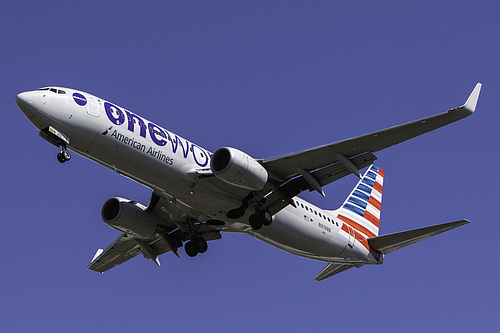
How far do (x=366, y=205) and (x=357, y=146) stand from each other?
1245 centimetres

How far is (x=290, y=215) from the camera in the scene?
101ft

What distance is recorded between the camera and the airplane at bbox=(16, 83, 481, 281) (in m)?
25.8

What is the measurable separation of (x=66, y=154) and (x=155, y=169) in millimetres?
3412

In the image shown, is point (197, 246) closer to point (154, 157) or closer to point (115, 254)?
point (115, 254)

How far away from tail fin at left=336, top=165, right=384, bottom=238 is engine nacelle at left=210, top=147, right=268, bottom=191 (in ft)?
31.2

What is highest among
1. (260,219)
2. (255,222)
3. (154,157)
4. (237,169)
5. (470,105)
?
(470,105)

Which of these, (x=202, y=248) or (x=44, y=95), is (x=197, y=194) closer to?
(x=202, y=248)

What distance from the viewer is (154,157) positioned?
88.3 ft

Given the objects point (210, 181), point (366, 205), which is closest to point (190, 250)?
point (210, 181)

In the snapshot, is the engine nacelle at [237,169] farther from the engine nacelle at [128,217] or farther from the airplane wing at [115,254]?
the airplane wing at [115,254]

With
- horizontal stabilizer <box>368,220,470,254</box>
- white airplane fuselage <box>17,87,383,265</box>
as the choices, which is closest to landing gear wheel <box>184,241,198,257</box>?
white airplane fuselage <box>17,87,383,265</box>

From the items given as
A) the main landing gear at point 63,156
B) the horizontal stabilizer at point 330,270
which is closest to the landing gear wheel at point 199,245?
the horizontal stabilizer at point 330,270

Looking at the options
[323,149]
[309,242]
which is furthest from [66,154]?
[309,242]

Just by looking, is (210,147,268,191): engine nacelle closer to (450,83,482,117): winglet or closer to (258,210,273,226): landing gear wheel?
(258,210,273,226): landing gear wheel
